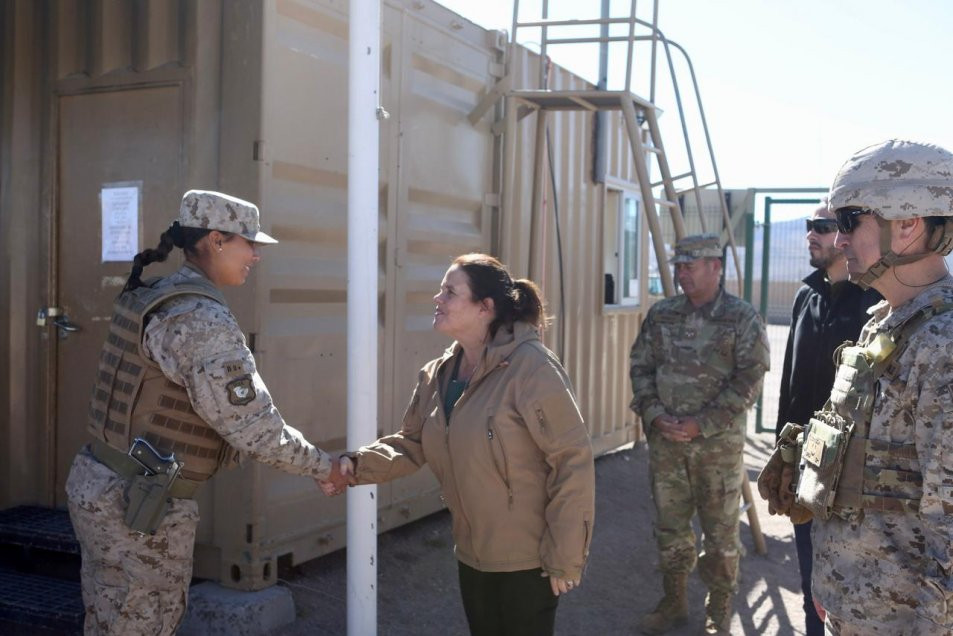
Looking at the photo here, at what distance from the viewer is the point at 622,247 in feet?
26.9

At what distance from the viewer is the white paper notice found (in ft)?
14.3

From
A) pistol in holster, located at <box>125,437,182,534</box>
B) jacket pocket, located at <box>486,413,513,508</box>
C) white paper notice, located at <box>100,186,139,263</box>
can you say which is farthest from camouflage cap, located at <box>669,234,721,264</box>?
pistol in holster, located at <box>125,437,182,534</box>

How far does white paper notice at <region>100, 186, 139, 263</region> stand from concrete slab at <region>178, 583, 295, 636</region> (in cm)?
160

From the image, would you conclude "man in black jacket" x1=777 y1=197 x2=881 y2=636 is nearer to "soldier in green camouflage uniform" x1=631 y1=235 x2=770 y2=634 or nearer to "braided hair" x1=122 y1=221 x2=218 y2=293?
"soldier in green camouflage uniform" x1=631 y1=235 x2=770 y2=634

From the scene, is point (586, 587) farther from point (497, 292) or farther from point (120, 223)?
point (120, 223)

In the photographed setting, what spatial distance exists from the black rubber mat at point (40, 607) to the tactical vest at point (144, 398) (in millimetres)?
1329

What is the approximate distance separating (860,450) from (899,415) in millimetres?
131

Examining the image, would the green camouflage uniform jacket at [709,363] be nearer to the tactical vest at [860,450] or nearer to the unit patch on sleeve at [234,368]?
the tactical vest at [860,450]

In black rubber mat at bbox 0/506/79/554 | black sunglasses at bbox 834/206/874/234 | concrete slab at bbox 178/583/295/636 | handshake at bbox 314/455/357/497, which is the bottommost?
concrete slab at bbox 178/583/295/636

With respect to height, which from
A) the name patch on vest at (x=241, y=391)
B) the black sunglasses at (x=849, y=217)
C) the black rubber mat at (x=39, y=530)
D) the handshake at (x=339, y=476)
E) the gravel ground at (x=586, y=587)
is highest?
the black sunglasses at (x=849, y=217)

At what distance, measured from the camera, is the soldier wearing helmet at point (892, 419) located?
83.4 inches

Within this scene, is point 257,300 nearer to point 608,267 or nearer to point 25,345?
point 25,345

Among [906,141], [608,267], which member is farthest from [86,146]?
[608,267]

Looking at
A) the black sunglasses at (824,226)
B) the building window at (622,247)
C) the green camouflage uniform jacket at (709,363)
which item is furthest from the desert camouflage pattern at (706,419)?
the building window at (622,247)
